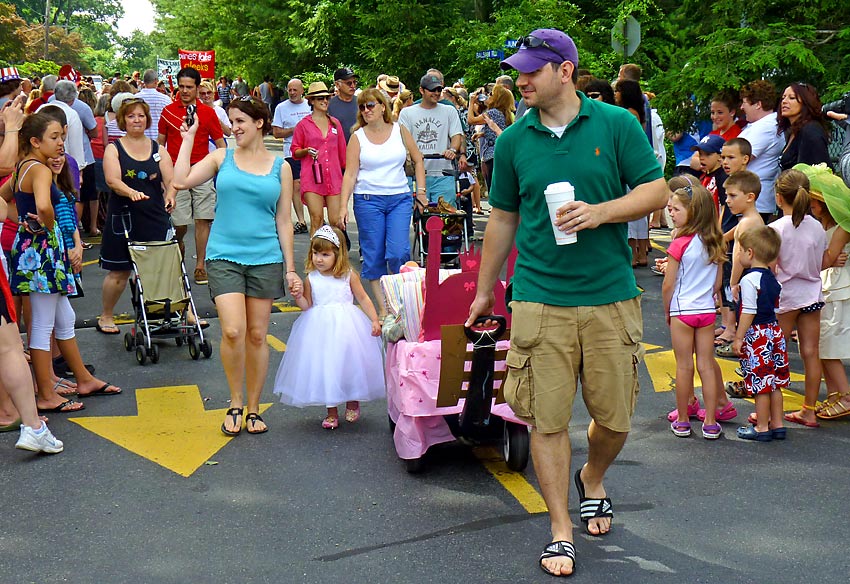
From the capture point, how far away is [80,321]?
9984mm

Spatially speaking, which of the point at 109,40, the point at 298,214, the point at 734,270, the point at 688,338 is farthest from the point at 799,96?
the point at 109,40

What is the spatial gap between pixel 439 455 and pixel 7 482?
2.35m

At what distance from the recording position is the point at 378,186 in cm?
934

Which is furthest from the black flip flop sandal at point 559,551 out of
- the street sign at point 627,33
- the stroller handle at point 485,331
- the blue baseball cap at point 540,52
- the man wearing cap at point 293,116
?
the street sign at point 627,33

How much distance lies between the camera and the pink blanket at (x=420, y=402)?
574 cm

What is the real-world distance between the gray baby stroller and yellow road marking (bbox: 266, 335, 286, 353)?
0.53 metres

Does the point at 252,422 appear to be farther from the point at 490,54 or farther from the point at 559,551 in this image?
the point at 490,54

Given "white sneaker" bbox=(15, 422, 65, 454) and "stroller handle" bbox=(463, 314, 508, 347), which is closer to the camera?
"stroller handle" bbox=(463, 314, 508, 347)

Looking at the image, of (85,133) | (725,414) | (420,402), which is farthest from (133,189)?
(85,133)

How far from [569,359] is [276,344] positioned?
4.80m

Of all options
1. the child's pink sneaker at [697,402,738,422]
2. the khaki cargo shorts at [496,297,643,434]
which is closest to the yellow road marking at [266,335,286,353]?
the child's pink sneaker at [697,402,738,422]

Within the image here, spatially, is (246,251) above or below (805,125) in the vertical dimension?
below

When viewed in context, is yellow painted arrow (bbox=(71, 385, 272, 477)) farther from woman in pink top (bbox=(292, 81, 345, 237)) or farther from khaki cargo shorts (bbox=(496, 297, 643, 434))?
woman in pink top (bbox=(292, 81, 345, 237))

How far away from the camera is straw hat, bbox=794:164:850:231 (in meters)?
6.80
